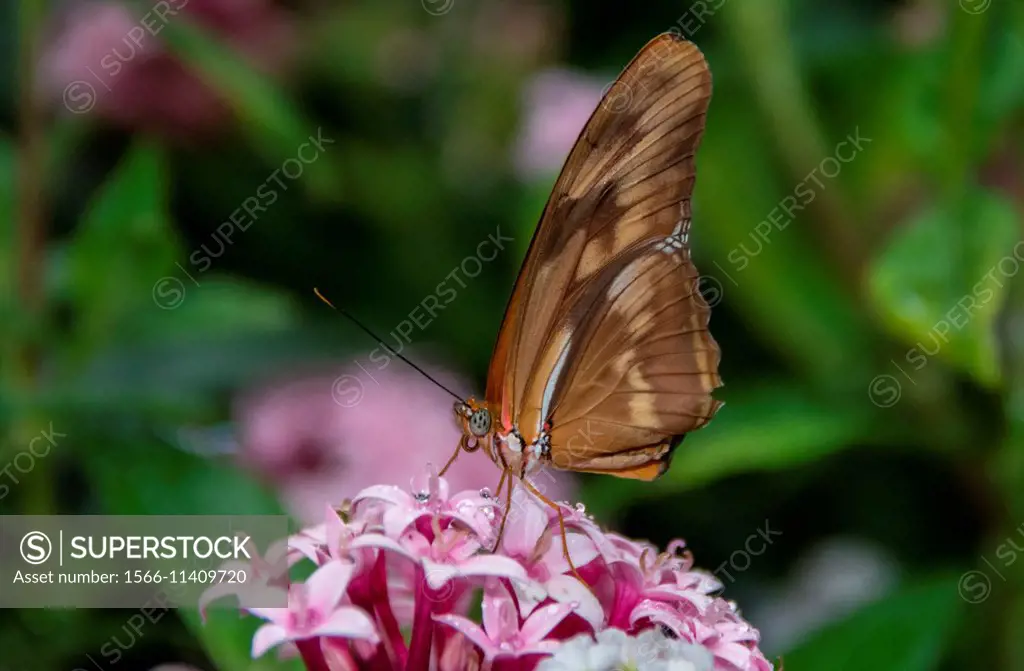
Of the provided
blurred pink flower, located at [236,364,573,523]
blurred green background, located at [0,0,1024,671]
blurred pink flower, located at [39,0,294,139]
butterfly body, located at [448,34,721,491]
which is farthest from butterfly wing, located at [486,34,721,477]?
blurred pink flower, located at [39,0,294,139]

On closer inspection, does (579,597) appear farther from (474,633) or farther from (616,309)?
(616,309)

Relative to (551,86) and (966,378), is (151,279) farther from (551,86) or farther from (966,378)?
(966,378)

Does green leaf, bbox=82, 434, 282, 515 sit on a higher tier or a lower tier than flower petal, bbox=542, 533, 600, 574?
higher

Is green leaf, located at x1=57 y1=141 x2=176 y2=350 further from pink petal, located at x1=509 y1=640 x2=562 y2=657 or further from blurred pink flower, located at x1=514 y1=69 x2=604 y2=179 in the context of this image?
pink petal, located at x1=509 y1=640 x2=562 y2=657

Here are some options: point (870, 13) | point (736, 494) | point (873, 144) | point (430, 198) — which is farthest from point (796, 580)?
point (870, 13)

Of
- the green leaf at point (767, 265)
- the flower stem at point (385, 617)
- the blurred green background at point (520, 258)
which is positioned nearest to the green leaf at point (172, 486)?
the blurred green background at point (520, 258)

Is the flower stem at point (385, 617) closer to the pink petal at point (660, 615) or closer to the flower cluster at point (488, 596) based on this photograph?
the flower cluster at point (488, 596)
